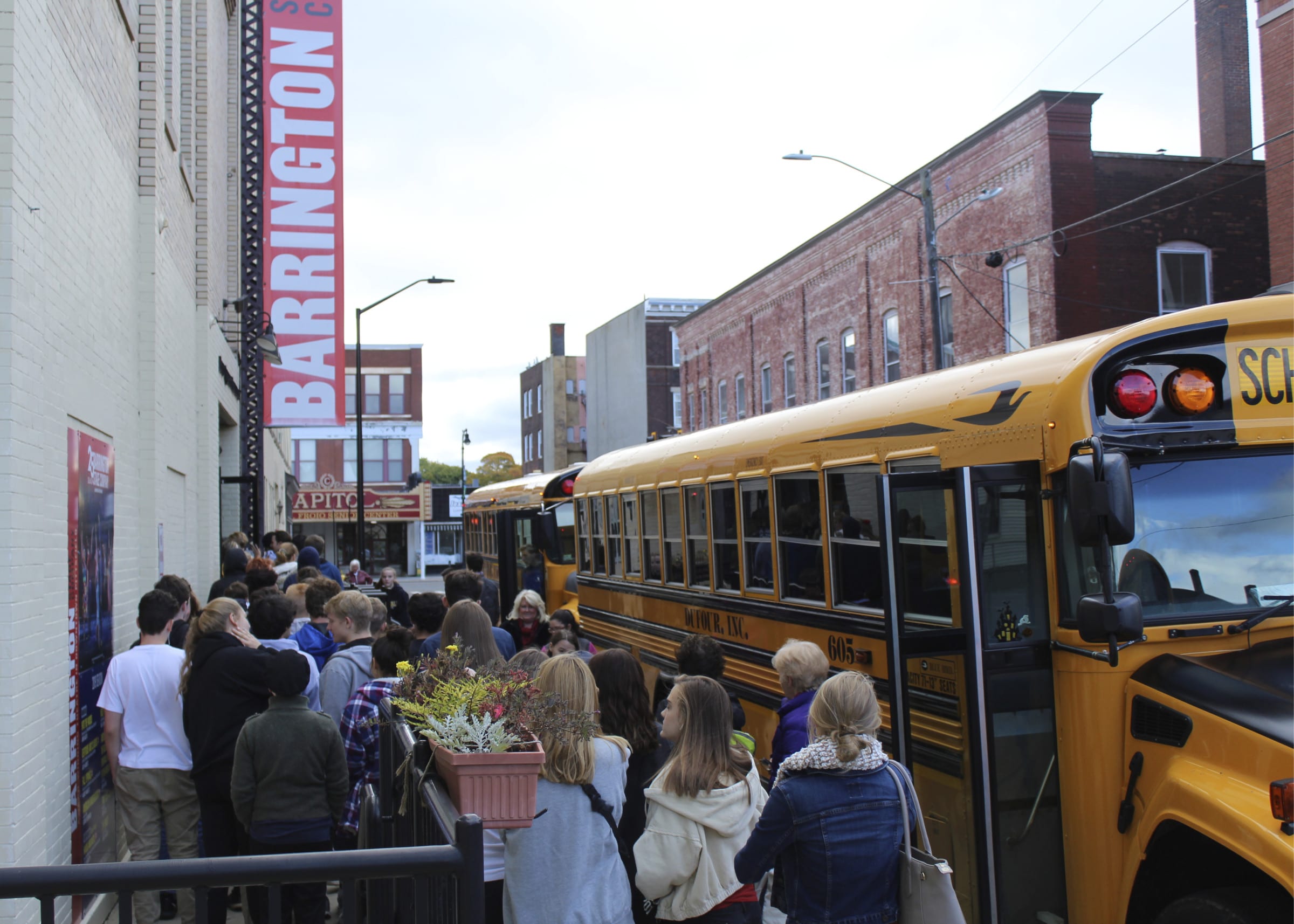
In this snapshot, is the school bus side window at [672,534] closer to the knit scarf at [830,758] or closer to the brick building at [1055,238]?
the knit scarf at [830,758]

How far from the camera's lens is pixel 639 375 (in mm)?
49406

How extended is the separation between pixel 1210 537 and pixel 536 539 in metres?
14.4

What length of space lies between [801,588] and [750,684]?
1.19m

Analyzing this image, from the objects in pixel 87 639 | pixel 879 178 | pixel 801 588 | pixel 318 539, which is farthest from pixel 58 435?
pixel 879 178

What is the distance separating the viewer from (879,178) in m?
16.1

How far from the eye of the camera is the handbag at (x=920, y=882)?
346cm

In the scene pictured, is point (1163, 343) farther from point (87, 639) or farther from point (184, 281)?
point (184, 281)

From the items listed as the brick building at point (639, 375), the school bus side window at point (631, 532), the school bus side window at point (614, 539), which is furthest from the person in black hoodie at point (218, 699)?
the brick building at point (639, 375)

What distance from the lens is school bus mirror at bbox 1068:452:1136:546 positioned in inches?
155

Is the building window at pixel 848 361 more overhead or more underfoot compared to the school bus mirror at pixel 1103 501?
more overhead

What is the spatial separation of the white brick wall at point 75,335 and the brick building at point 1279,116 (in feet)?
50.2

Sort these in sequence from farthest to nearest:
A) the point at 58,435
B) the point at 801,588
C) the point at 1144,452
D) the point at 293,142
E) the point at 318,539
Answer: the point at 293,142, the point at 318,539, the point at 801,588, the point at 58,435, the point at 1144,452

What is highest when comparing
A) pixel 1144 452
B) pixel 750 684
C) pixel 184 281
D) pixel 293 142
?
pixel 293 142

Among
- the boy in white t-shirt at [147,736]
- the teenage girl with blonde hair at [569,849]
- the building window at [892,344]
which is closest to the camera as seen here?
the teenage girl with blonde hair at [569,849]
